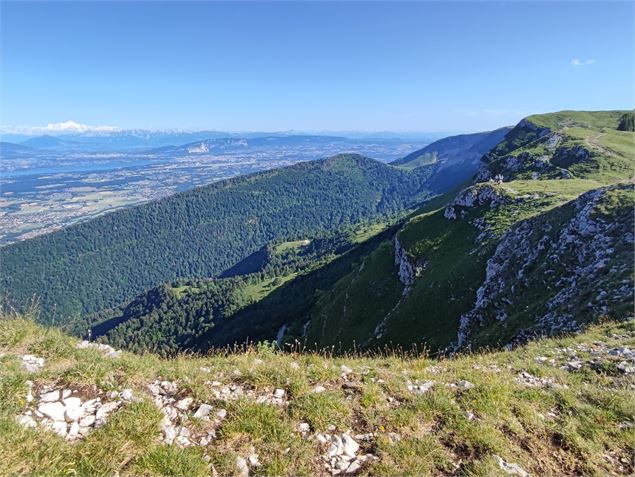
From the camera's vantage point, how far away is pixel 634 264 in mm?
18219

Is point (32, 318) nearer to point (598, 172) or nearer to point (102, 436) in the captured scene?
point (102, 436)

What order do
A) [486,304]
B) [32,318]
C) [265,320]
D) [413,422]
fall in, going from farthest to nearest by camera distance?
[265,320], [486,304], [32,318], [413,422]

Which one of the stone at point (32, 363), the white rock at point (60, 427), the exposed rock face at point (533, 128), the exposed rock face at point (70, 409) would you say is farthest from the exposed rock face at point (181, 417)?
the exposed rock face at point (533, 128)

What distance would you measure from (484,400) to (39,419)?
31.2 ft

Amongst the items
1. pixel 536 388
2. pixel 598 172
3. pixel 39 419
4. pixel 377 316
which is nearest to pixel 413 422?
pixel 536 388

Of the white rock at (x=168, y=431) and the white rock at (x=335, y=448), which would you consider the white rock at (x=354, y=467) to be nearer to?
the white rock at (x=335, y=448)

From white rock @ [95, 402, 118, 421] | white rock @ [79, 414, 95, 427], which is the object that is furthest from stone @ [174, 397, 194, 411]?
white rock @ [79, 414, 95, 427]

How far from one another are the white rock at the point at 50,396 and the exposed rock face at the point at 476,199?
162 ft

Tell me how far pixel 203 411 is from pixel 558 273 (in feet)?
83.8

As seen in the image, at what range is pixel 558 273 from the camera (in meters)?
24.1

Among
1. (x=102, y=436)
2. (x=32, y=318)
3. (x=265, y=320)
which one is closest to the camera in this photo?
(x=102, y=436)

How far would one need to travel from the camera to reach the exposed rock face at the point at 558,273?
17.8 metres

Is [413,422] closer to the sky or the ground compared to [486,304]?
closer to the sky

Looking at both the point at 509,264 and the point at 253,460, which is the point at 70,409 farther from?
the point at 509,264
